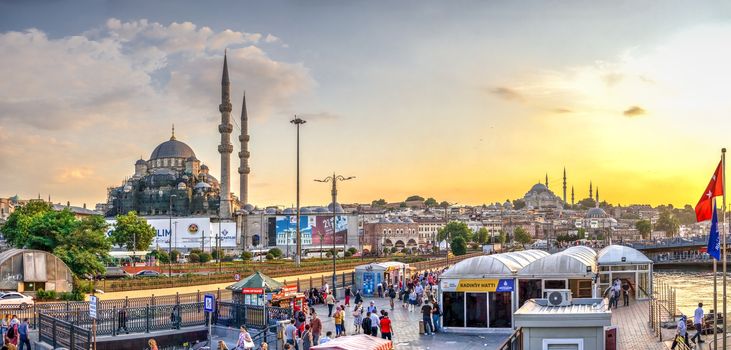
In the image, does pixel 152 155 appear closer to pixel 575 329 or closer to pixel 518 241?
pixel 518 241

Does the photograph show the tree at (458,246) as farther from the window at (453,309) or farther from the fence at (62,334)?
the fence at (62,334)

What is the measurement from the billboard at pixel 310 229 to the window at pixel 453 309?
75157mm

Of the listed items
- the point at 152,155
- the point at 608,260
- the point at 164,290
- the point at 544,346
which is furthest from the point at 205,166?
the point at 544,346

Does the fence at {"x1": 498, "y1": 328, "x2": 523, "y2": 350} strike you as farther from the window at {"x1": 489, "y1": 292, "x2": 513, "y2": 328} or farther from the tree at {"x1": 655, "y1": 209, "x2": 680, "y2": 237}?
the tree at {"x1": 655, "y1": 209, "x2": 680, "y2": 237}

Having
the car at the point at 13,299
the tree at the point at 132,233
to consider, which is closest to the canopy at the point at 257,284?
the car at the point at 13,299

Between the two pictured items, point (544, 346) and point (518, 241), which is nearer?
point (544, 346)

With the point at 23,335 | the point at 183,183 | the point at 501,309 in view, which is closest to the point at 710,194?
the point at 501,309

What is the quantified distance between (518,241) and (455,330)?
12899 cm

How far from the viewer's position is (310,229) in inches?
3880

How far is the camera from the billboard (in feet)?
323

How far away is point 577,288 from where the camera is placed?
20688 millimetres

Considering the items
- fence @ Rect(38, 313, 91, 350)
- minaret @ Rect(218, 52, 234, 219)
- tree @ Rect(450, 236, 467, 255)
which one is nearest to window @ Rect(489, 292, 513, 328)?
→ fence @ Rect(38, 313, 91, 350)

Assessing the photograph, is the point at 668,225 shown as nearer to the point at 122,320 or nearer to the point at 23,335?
the point at 122,320

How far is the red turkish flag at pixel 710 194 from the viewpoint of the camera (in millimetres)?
16156
